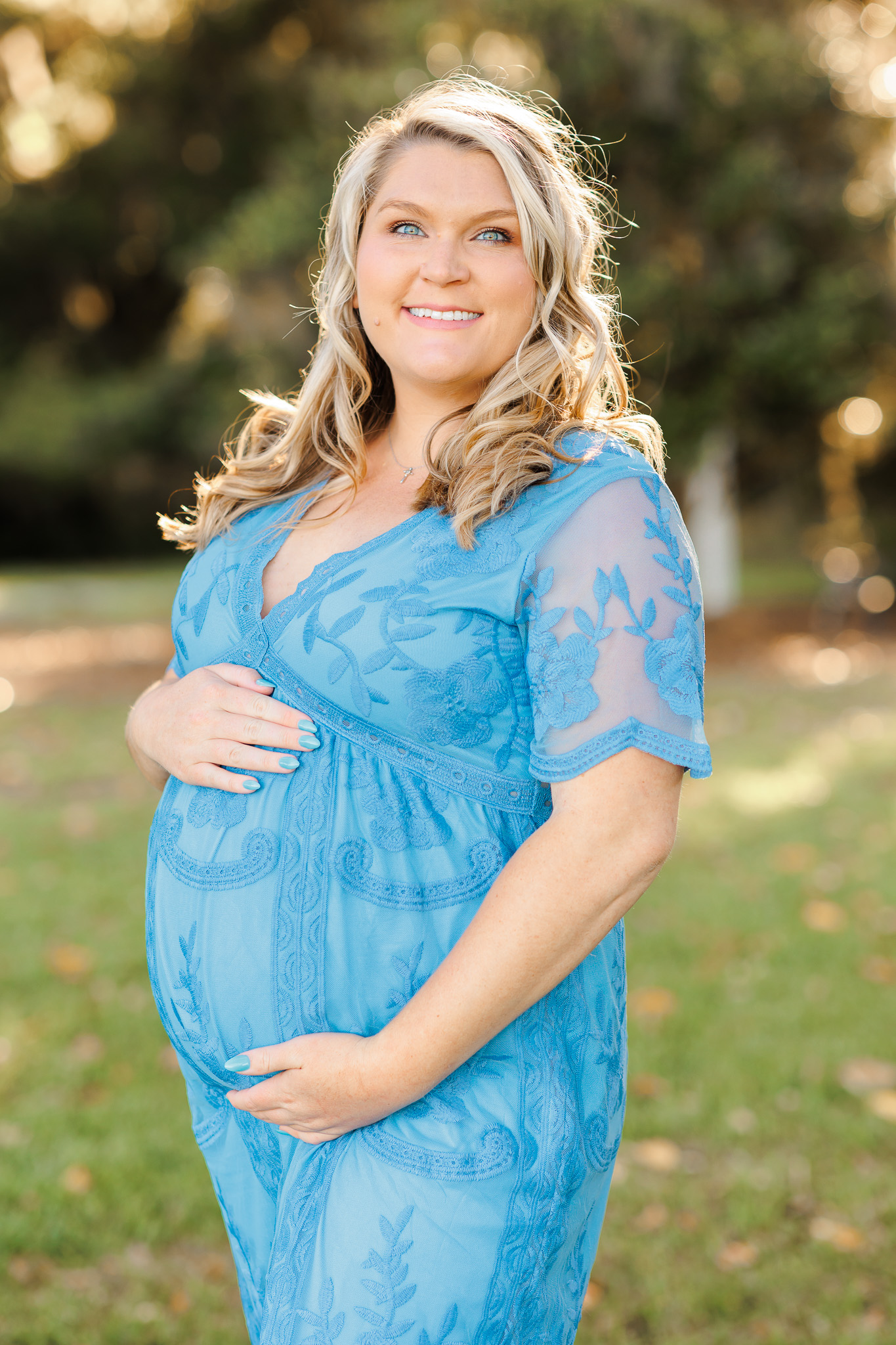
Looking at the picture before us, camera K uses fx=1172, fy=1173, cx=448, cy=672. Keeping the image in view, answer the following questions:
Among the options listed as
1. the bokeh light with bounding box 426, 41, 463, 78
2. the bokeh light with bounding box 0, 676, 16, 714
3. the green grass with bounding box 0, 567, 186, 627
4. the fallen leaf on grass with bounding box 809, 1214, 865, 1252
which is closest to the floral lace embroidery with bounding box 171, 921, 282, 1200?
the fallen leaf on grass with bounding box 809, 1214, 865, 1252

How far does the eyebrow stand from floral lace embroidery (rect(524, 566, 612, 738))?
529 millimetres

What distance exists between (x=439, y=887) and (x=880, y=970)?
3.44m

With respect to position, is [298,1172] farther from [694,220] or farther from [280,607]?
[694,220]

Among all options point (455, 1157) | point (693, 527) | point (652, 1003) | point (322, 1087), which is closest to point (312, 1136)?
point (322, 1087)

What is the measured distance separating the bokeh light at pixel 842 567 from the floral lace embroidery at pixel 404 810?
542 inches

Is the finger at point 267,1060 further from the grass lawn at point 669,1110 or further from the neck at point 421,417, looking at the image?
the neck at point 421,417

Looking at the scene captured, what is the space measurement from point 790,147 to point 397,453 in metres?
11.0

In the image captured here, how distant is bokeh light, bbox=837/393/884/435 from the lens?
624 inches

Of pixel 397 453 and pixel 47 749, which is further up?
pixel 397 453

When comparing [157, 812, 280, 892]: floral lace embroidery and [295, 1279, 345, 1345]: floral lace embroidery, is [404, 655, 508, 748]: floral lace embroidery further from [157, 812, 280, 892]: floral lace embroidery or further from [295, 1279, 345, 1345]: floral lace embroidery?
[295, 1279, 345, 1345]: floral lace embroidery

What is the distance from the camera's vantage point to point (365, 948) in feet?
4.93

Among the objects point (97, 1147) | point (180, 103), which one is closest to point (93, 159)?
point (180, 103)

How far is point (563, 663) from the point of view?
136cm

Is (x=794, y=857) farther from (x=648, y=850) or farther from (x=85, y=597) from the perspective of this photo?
(x=85, y=597)
